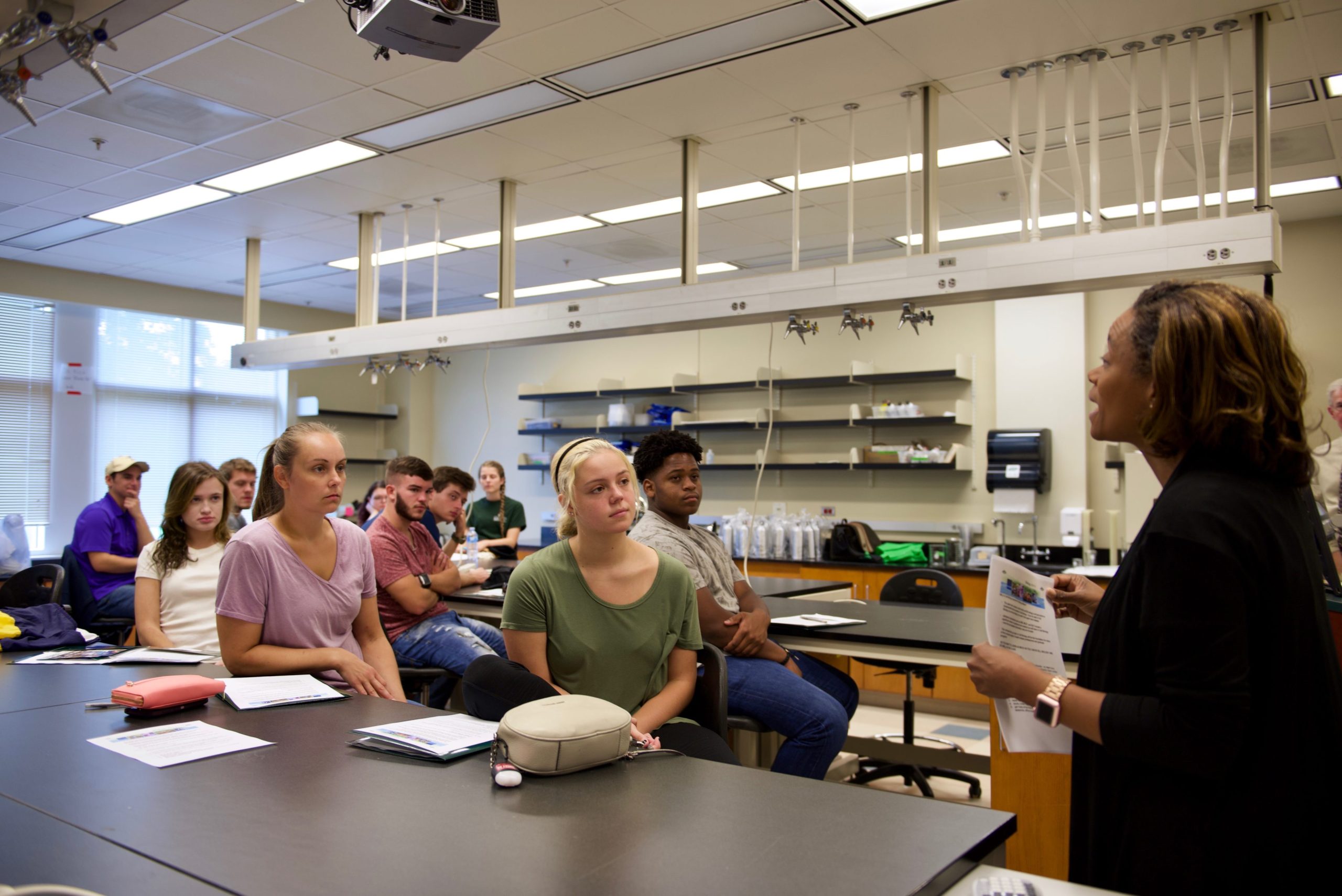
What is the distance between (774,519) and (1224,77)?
3.99 meters

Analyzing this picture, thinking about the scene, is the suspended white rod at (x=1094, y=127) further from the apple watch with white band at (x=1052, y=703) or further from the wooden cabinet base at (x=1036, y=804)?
the apple watch with white band at (x=1052, y=703)

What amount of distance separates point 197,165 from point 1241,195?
584 cm

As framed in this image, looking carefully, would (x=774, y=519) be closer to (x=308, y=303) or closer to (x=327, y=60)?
(x=327, y=60)

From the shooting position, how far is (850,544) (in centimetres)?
637

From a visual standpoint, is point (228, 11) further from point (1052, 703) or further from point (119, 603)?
point (1052, 703)

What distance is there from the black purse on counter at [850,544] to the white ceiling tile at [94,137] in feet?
14.8

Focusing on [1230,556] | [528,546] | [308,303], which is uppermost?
[308,303]

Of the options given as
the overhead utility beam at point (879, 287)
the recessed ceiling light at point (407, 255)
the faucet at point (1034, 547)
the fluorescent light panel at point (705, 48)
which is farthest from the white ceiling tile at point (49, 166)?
the faucet at point (1034, 547)

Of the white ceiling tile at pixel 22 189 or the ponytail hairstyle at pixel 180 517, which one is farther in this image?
the white ceiling tile at pixel 22 189

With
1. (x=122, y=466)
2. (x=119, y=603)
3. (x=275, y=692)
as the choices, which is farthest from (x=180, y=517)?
(x=122, y=466)

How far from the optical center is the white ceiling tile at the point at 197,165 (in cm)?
490

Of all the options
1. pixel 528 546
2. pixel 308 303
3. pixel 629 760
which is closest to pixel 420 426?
pixel 308 303

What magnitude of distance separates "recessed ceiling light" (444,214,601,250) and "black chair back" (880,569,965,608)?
3.07 metres

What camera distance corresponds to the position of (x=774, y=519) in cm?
685
